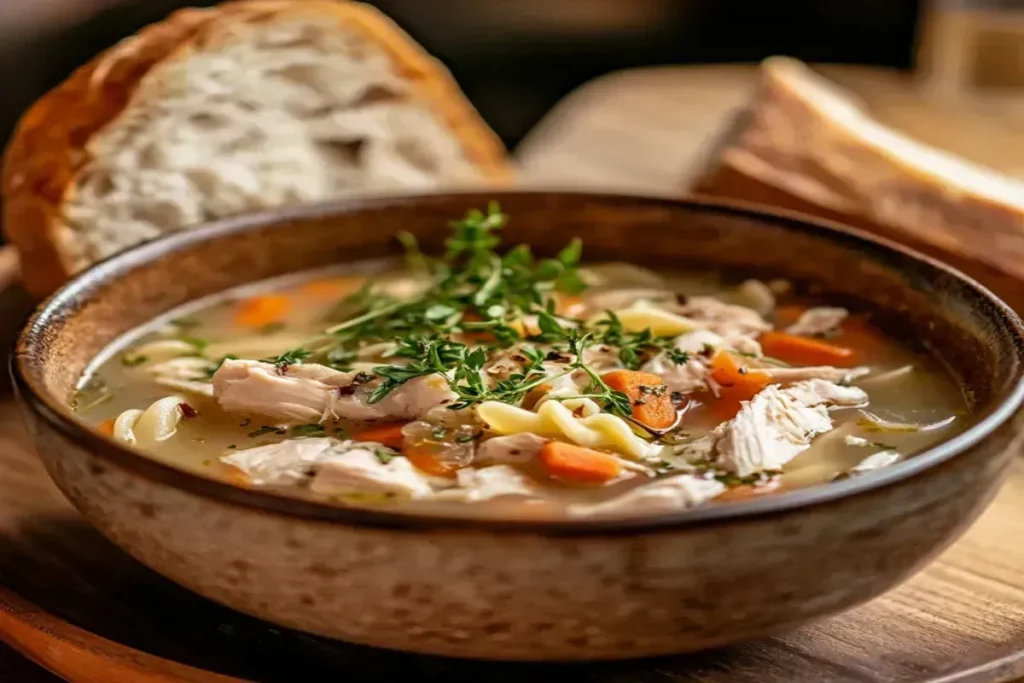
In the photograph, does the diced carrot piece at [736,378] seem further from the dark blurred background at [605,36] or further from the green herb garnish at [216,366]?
the dark blurred background at [605,36]

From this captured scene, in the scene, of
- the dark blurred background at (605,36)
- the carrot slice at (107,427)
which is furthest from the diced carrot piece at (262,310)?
the dark blurred background at (605,36)

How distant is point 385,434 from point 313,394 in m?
0.17

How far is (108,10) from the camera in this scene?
156 inches

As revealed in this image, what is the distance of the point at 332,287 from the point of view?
8.88 feet

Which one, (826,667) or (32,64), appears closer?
(826,667)

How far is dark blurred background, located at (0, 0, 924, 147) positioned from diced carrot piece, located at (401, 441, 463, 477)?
332cm

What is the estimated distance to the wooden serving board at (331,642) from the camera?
160 cm

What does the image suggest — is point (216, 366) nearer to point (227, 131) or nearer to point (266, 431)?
point (266, 431)

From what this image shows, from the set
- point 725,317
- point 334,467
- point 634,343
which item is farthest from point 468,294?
point 334,467

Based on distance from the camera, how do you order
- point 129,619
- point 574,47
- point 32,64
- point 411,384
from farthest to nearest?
point 574,47, point 32,64, point 411,384, point 129,619

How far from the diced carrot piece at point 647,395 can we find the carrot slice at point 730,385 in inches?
3.3

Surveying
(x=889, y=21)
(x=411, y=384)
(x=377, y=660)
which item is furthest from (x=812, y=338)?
(x=889, y=21)

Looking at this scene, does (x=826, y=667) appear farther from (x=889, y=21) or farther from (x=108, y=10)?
→ (x=889, y=21)

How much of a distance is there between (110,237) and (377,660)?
1528mm
